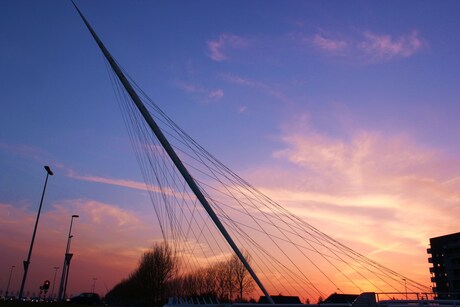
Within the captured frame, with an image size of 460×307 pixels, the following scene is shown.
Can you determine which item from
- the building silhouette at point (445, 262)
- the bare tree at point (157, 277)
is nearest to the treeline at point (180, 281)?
the bare tree at point (157, 277)

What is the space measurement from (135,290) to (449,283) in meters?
86.6

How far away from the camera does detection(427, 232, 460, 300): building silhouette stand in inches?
4604

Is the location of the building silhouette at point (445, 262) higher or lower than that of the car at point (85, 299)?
higher

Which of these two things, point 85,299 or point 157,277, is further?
point 157,277

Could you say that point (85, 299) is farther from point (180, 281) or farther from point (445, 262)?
point (445, 262)

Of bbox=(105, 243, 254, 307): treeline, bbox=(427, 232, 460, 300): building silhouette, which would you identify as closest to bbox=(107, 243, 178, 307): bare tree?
bbox=(105, 243, 254, 307): treeline

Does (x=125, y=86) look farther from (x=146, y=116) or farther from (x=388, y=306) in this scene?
(x=388, y=306)

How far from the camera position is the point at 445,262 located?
4729 inches

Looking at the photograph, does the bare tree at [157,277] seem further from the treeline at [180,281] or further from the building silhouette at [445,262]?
the building silhouette at [445,262]

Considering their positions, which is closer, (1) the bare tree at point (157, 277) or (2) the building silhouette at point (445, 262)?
(1) the bare tree at point (157, 277)

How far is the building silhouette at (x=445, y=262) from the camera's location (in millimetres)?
116938

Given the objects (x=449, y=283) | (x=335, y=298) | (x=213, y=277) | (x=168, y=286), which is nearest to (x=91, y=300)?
(x=168, y=286)

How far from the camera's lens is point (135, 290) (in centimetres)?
11331

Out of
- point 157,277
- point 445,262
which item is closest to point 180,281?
point 157,277
